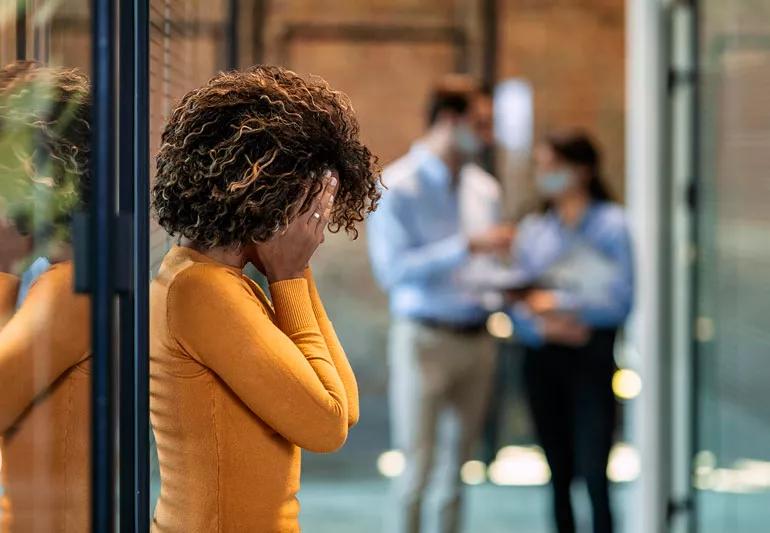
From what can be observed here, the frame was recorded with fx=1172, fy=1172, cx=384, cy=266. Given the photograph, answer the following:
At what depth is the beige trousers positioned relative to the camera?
3.80 m

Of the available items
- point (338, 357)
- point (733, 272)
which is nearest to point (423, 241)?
point (733, 272)

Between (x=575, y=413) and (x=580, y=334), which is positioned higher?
(x=580, y=334)

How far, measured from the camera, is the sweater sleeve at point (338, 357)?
154 cm

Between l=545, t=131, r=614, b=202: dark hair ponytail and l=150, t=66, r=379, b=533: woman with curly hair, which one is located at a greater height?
l=545, t=131, r=614, b=202: dark hair ponytail

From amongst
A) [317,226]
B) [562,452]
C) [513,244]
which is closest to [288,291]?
[317,226]

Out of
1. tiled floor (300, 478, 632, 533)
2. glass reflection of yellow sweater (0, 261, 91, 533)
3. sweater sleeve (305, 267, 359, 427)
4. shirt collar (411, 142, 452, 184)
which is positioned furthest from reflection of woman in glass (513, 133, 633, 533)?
glass reflection of yellow sweater (0, 261, 91, 533)

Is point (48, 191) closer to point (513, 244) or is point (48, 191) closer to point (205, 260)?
point (205, 260)

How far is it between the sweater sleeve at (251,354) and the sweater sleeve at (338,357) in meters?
0.10

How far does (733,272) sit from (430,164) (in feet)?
3.53

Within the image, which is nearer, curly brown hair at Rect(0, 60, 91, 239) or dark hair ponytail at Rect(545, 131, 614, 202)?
curly brown hair at Rect(0, 60, 91, 239)

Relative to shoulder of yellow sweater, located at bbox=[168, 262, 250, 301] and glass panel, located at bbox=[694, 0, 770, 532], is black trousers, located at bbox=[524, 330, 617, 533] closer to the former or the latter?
glass panel, located at bbox=[694, 0, 770, 532]

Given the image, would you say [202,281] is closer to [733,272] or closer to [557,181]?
[733,272]

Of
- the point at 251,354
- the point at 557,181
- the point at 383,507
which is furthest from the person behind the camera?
the point at 383,507

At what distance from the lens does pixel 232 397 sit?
141cm
